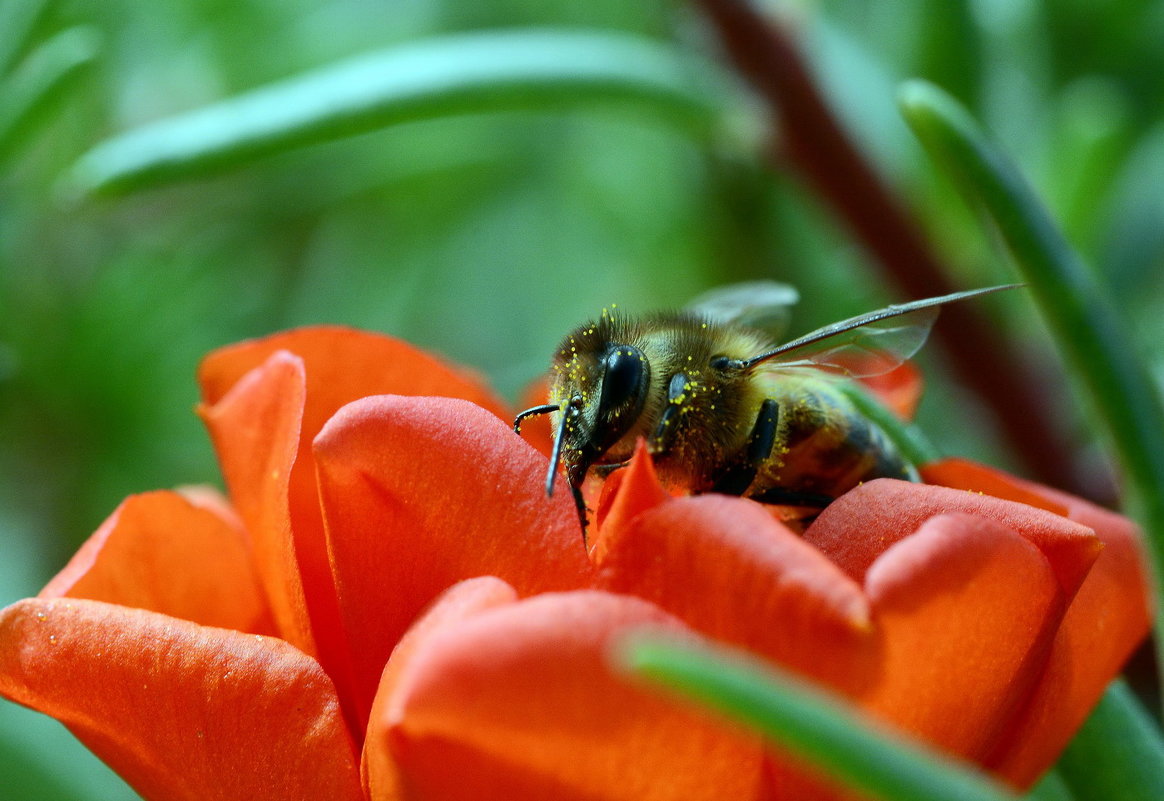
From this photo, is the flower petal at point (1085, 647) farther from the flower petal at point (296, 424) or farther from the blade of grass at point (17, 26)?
the blade of grass at point (17, 26)

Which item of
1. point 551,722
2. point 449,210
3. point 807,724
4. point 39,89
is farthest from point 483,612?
point 449,210

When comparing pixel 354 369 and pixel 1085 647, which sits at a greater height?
pixel 354 369

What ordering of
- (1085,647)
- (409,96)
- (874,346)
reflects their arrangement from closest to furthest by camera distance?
(1085,647)
(874,346)
(409,96)

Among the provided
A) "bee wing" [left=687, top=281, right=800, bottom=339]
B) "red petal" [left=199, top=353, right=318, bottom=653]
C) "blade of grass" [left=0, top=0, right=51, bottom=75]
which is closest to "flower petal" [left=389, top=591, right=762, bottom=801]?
"red petal" [left=199, top=353, right=318, bottom=653]

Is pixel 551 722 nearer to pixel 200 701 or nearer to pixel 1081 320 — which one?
pixel 200 701

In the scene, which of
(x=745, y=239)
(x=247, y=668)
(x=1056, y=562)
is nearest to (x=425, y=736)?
(x=247, y=668)

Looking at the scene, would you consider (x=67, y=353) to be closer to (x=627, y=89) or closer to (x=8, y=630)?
(x=627, y=89)

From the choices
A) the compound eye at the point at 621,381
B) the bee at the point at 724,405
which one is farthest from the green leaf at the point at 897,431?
the compound eye at the point at 621,381

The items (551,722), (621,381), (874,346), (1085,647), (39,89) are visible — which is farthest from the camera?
(39,89)
